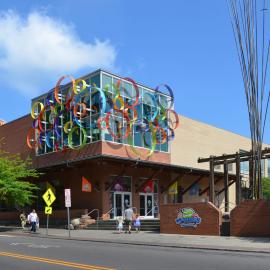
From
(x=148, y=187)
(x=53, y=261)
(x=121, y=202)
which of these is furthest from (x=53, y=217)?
(x=53, y=261)

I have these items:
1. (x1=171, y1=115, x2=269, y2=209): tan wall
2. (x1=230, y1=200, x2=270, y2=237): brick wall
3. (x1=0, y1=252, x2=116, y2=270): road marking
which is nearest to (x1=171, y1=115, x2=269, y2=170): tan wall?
(x1=171, y1=115, x2=269, y2=209): tan wall

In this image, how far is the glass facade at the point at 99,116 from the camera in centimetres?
3619

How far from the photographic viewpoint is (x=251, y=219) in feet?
78.0

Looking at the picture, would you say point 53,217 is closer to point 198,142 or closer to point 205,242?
point 198,142

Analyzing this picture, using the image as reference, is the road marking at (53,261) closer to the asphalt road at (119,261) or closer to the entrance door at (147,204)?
the asphalt road at (119,261)

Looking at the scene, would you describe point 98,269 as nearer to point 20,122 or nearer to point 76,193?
point 76,193

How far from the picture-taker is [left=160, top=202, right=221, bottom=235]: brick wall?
25.1 metres

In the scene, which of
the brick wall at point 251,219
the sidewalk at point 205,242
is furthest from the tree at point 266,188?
the brick wall at point 251,219

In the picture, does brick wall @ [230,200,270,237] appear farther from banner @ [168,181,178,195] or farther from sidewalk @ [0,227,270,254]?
banner @ [168,181,178,195]

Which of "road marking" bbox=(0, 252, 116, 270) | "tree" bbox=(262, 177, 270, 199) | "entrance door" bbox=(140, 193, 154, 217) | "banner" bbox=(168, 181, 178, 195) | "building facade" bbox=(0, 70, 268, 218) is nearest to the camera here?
"road marking" bbox=(0, 252, 116, 270)

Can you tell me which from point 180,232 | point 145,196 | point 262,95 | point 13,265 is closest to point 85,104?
point 145,196

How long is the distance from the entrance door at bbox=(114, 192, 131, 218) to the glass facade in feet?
12.8

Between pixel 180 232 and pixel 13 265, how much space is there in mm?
14834

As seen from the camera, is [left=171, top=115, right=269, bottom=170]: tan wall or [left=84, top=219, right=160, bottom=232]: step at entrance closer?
[left=84, top=219, right=160, bottom=232]: step at entrance
